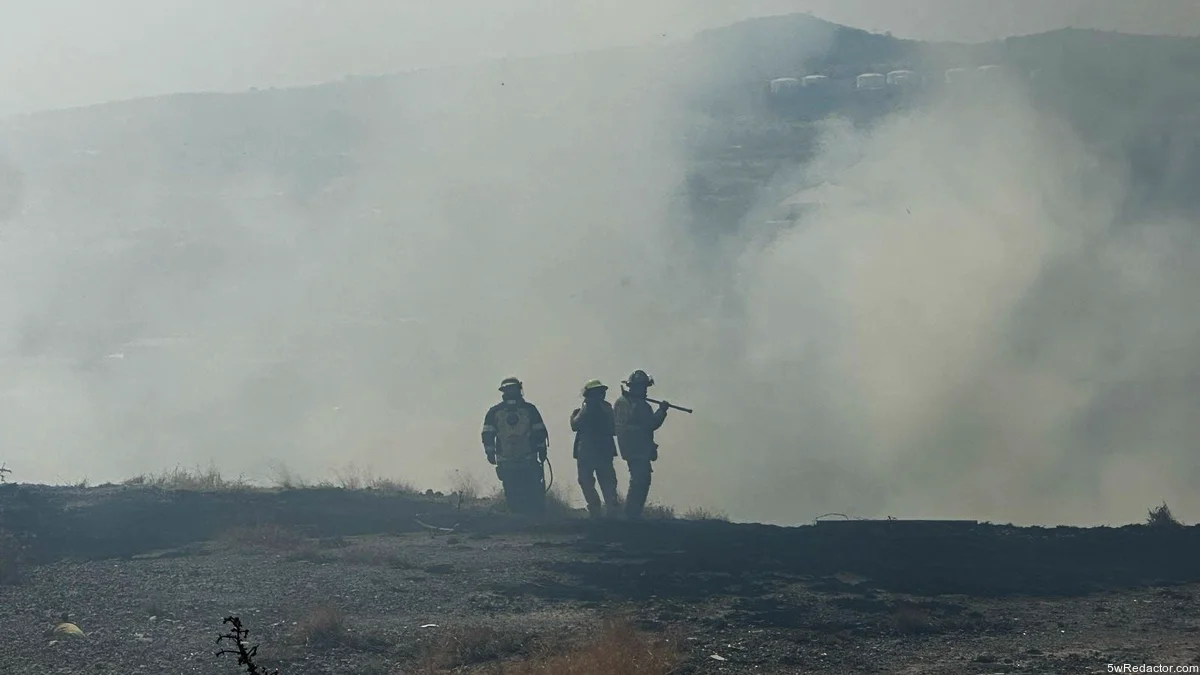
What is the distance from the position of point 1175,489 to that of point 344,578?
15.5 m

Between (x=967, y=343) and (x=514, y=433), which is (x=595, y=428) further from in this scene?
(x=967, y=343)

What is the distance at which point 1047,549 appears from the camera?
13367 millimetres

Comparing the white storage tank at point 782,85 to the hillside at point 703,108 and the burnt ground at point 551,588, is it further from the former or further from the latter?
the burnt ground at point 551,588

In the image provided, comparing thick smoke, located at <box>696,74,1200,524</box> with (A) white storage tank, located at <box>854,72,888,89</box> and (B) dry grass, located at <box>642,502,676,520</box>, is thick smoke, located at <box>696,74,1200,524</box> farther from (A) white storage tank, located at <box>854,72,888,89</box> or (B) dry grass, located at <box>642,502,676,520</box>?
(A) white storage tank, located at <box>854,72,888,89</box>

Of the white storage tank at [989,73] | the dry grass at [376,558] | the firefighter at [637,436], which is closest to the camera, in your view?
the dry grass at [376,558]

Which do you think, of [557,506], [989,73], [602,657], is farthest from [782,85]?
[602,657]

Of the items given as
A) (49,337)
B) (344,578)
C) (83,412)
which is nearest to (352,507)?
(344,578)

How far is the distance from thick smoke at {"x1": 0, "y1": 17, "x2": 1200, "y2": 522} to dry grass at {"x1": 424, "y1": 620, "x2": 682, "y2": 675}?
12.7 meters

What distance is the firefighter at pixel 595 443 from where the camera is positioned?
53.1 feet

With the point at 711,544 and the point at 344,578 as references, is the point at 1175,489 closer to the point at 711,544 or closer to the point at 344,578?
the point at 711,544

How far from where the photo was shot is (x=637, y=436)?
1603 cm

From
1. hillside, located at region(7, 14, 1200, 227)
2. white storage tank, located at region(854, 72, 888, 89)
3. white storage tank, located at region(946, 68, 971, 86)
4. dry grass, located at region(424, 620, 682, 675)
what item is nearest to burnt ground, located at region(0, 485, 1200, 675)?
dry grass, located at region(424, 620, 682, 675)

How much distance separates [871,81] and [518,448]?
3182 cm

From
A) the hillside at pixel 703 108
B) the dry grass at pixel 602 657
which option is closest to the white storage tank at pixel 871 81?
the hillside at pixel 703 108
